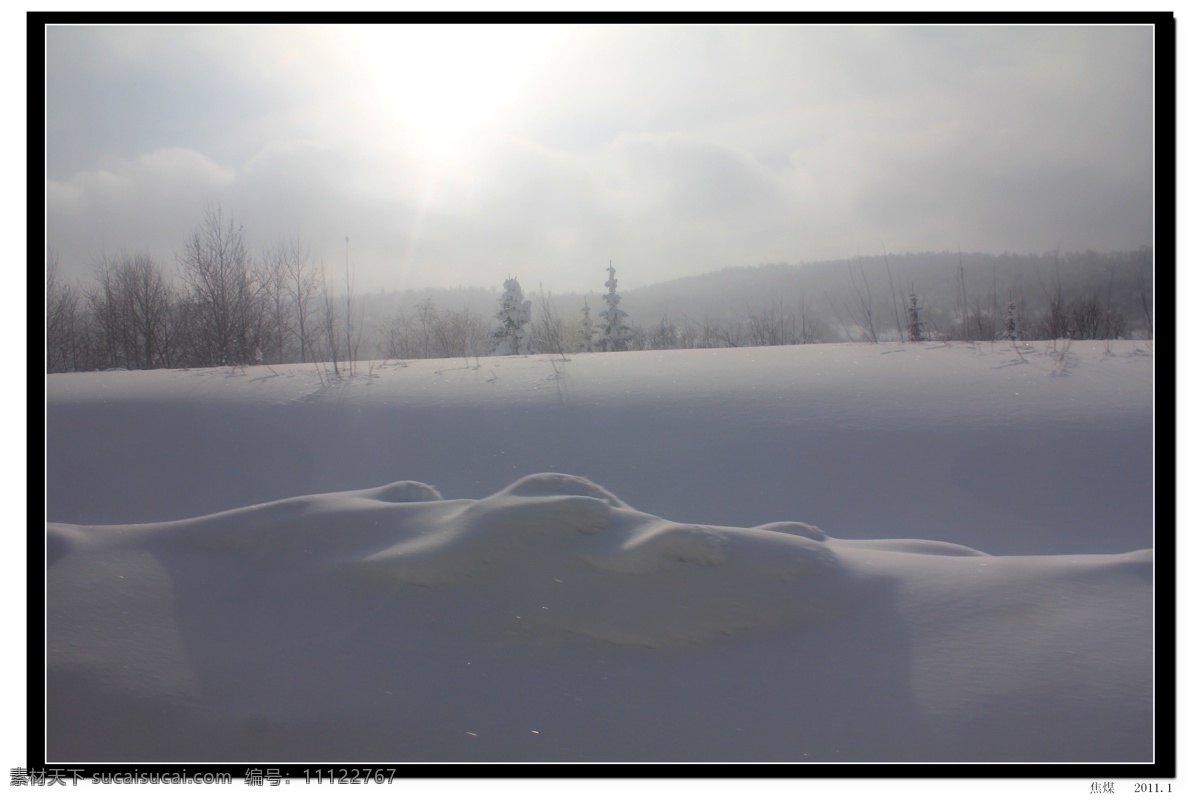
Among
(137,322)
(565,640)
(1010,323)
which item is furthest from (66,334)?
(1010,323)

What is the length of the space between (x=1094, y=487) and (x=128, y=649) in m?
4.59

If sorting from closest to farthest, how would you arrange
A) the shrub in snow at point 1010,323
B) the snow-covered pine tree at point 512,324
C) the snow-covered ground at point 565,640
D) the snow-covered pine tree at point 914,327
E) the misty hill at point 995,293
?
the snow-covered ground at point 565,640
the misty hill at point 995,293
the snow-covered pine tree at point 914,327
the shrub in snow at point 1010,323
the snow-covered pine tree at point 512,324

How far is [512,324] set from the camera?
14.9 metres

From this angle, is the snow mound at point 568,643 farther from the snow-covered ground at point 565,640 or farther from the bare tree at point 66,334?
the bare tree at point 66,334

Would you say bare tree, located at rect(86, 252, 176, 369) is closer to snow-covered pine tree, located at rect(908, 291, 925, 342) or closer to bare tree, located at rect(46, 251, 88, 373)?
bare tree, located at rect(46, 251, 88, 373)

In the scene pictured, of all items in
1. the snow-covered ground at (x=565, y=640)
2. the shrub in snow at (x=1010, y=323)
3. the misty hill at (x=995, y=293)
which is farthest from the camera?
the shrub in snow at (x=1010, y=323)

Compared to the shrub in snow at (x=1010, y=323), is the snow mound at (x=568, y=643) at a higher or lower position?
lower

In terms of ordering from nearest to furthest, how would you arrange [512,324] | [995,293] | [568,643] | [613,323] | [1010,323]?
[568,643]
[995,293]
[1010,323]
[512,324]
[613,323]

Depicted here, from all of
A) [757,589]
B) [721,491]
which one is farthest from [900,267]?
[757,589]

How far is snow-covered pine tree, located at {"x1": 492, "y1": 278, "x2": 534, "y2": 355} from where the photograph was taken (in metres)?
14.9

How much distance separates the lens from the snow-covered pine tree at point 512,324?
14.9 metres

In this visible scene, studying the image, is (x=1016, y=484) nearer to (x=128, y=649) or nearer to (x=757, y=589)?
(x=757, y=589)

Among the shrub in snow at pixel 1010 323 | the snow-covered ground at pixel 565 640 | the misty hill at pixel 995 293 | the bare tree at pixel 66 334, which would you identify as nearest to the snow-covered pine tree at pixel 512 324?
the misty hill at pixel 995 293

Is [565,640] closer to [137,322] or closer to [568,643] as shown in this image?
[568,643]
